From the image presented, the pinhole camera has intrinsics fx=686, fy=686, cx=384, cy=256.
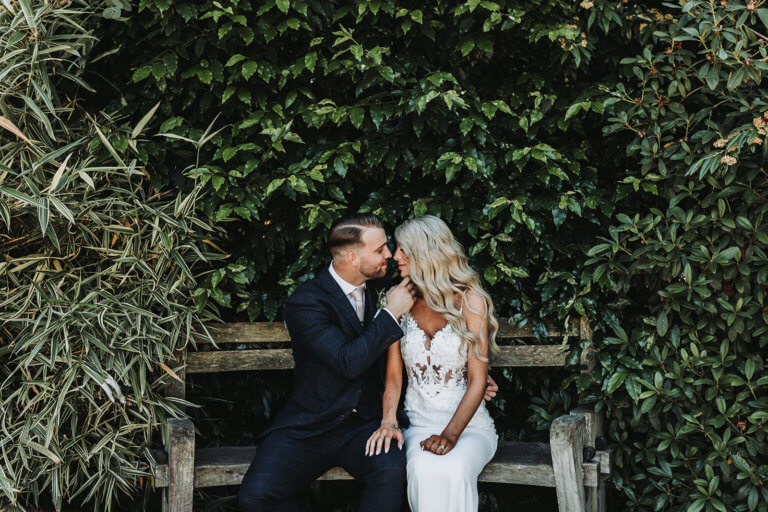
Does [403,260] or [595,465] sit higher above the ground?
[403,260]

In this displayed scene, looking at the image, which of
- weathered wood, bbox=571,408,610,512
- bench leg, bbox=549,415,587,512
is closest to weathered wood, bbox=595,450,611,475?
weathered wood, bbox=571,408,610,512

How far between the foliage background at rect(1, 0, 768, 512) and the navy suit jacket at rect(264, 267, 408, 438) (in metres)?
0.41

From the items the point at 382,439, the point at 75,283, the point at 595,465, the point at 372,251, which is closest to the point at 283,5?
the point at 372,251

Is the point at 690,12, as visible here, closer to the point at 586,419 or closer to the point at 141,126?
the point at 586,419

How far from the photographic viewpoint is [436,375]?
11.4 feet

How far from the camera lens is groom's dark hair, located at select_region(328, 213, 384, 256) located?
3.38 metres

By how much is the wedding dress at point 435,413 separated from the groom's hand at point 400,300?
218 mm

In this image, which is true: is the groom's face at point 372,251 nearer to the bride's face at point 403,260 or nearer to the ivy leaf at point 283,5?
the bride's face at point 403,260

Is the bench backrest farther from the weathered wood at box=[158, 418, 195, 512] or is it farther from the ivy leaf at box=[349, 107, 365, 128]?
the ivy leaf at box=[349, 107, 365, 128]

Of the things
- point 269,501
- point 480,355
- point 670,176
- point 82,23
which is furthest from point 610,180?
point 82,23

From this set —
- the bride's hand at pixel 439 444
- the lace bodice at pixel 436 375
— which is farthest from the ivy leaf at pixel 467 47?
the bride's hand at pixel 439 444

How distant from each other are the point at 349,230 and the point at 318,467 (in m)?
1.15

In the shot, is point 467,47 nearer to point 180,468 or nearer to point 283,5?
point 283,5

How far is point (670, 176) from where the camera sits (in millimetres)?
3422
